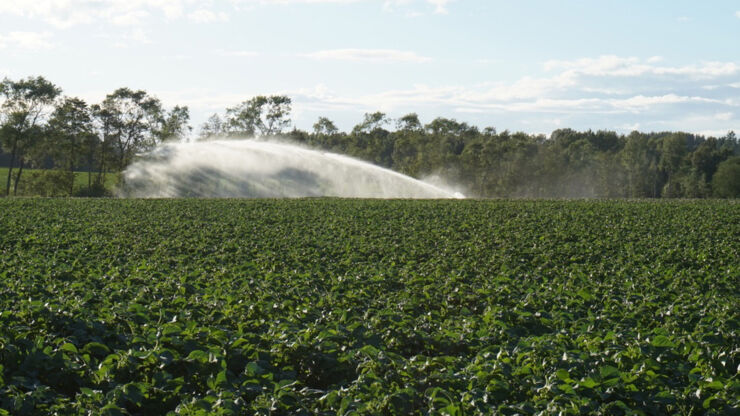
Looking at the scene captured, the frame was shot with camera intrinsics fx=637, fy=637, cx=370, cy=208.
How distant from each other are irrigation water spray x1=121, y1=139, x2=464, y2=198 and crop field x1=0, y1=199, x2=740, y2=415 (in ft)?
121

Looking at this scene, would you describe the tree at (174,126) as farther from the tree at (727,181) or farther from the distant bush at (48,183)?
the tree at (727,181)

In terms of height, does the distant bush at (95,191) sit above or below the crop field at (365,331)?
below

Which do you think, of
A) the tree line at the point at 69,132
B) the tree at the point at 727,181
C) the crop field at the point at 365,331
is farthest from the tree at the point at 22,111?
the tree at the point at 727,181

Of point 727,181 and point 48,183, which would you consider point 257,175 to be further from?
point 727,181

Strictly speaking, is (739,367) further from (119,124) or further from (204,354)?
(119,124)

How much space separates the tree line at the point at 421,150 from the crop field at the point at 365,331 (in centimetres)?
6282

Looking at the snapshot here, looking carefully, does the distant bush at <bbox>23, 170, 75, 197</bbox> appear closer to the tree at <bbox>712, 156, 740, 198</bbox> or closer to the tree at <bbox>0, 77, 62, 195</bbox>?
the tree at <bbox>0, 77, 62, 195</bbox>

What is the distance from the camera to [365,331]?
904cm

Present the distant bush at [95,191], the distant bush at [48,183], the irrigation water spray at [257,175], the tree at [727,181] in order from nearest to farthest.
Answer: the irrigation water spray at [257,175] → the distant bush at [95,191] → the distant bush at [48,183] → the tree at [727,181]

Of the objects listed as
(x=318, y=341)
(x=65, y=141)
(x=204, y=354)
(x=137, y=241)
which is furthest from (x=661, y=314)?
(x=65, y=141)

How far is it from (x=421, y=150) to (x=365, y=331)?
107 meters

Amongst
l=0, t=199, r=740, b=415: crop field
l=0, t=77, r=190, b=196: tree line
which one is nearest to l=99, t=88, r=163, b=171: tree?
l=0, t=77, r=190, b=196: tree line

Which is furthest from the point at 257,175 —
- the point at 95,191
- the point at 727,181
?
the point at 727,181

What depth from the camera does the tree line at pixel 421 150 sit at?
260 feet
